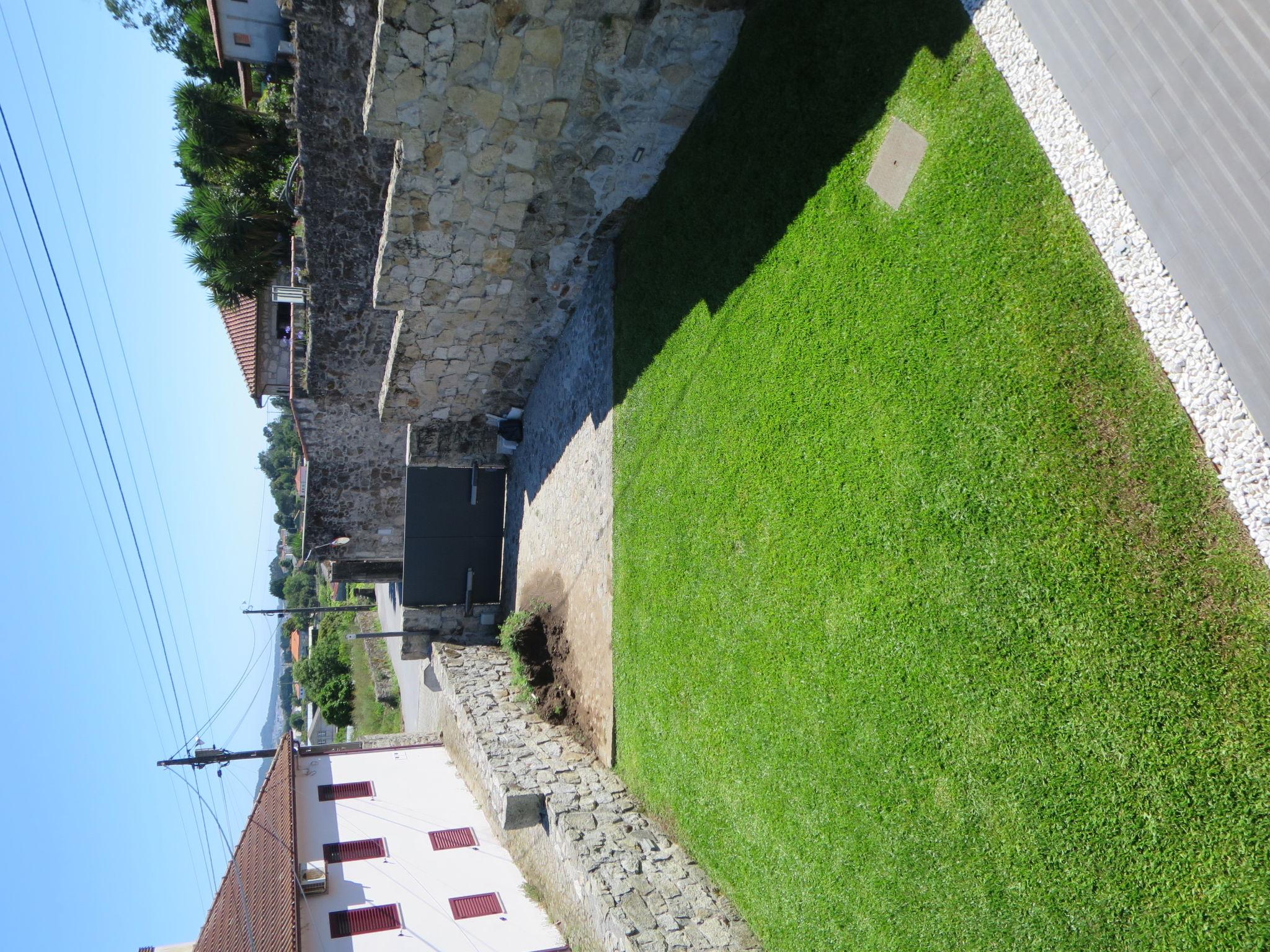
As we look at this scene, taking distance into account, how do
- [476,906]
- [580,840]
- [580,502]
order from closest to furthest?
[580,840]
[476,906]
[580,502]

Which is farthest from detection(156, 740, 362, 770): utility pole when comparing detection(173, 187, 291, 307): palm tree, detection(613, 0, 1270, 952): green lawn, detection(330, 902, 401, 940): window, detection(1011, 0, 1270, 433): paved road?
detection(1011, 0, 1270, 433): paved road

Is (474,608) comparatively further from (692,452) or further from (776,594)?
(776,594)

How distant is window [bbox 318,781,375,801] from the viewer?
1152cm

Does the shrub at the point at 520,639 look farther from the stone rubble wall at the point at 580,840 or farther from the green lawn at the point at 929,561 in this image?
the green lawn at the point at 929,561

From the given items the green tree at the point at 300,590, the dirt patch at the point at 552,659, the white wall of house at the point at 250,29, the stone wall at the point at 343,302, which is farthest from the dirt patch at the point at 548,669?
the green tree at the point at 300,590

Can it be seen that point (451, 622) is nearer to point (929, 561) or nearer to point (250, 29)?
point (929, 561)

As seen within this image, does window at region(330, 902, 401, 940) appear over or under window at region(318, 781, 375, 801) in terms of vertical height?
under

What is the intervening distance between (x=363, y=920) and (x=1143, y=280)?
31.4 ft

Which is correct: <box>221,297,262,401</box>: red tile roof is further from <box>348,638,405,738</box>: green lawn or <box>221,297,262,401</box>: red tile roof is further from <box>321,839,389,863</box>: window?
<box>321,839,389,863</box>: window

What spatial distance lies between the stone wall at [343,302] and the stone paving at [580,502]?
2.53 metres

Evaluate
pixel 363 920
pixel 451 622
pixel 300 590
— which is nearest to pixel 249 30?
pixel 451 622

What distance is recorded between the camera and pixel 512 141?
7.46 meters

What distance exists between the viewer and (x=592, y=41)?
6777mm

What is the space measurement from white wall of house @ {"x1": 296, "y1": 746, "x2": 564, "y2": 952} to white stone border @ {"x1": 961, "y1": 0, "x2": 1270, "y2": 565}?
23.7ft
